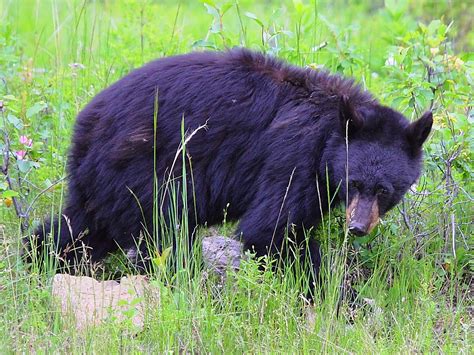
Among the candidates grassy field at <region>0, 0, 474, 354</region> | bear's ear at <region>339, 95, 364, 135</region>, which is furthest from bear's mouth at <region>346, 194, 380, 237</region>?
bear's ear at <region>339, 95, 364, 135</region>

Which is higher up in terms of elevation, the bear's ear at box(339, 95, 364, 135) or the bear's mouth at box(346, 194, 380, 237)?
the bear's ear at box(339, 95, 364, 135)

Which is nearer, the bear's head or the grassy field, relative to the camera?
the grassy field

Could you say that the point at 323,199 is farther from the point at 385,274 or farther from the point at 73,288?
the point at 73,288

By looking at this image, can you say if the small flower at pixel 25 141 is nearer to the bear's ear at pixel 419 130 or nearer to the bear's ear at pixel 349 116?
the bear's ear at pixel 349 116

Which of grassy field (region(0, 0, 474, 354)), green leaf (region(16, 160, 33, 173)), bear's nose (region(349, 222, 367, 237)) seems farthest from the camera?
green leaf (region(16, 160, 33, 173))

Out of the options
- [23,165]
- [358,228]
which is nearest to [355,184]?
[358,228]

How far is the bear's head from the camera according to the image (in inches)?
192

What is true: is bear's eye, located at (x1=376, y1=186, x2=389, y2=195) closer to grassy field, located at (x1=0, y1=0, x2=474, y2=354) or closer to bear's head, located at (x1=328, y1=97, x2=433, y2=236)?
bear's head, located at (x1=328, y1=97, x2=433, y2=236)

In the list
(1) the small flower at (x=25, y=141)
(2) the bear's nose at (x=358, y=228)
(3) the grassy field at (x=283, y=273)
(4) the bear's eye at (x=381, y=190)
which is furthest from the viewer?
(1) the small flower at (x=25, y=141)

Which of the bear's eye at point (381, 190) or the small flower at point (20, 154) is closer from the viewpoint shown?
the bear's eye at point (381, 190)

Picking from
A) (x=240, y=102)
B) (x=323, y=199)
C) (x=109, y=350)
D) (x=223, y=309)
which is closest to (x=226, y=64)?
(x=240, y=102)

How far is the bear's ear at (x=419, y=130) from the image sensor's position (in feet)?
16.0

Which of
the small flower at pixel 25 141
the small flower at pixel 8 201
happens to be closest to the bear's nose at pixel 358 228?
the small flower at pixel 25 141

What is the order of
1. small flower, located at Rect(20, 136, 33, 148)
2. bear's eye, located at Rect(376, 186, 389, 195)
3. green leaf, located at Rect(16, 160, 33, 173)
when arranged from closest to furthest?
bear's eye, located at Rect(376, 186, 389, 195)
green leaf, located at Rect(16, 160, 33, 173)
small flower, located at Rect(20, 136, 33, 148)
